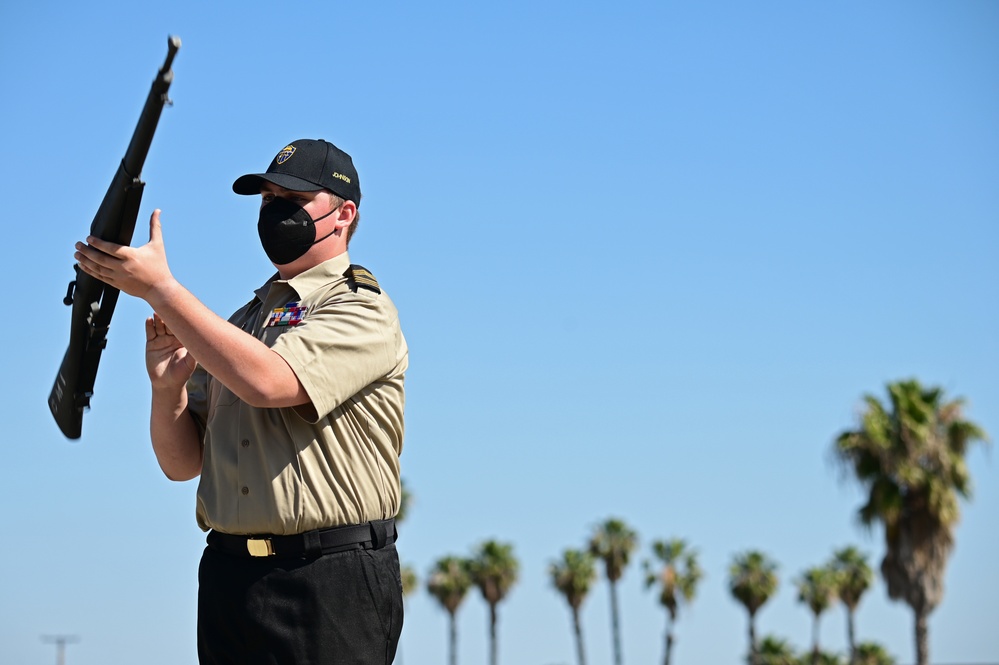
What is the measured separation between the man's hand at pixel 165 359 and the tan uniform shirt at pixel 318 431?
15cm

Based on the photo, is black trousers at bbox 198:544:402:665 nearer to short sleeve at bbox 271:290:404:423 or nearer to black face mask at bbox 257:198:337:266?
short sleeve at bbox 271:290:404:423

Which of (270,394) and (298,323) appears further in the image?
(298,323)

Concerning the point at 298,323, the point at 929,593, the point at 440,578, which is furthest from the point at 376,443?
the point at 440,578

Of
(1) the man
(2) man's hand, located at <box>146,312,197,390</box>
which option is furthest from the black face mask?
(2) man's hand, located at <box>146,312,197,390</box>

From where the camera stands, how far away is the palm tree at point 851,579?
5481 centimetres

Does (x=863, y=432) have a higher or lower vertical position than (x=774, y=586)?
higher

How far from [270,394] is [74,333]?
814 millimetres

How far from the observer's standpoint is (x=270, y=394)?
363 centimetres

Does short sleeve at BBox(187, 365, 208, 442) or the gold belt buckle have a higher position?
short sleeve at BBox(187, 365, 208, 442)

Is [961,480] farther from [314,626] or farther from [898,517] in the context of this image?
[314,626]

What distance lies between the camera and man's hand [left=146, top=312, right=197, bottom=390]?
13.7ft

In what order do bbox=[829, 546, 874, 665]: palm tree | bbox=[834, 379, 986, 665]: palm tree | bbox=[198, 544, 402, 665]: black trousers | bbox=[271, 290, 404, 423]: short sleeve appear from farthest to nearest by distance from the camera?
1. bbox=[829, 546, 874, 665]: palm tree
2. bbox=[834, 379, 986, 665]: palm tree
3. bbox=[198, 544, 402, 665]: black trousers
4. bbox=[271, 290, 404, 423]: short sleeve

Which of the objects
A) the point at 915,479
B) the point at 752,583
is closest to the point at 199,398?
the point at 915,479

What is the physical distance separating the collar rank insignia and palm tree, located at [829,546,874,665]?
178 feet
